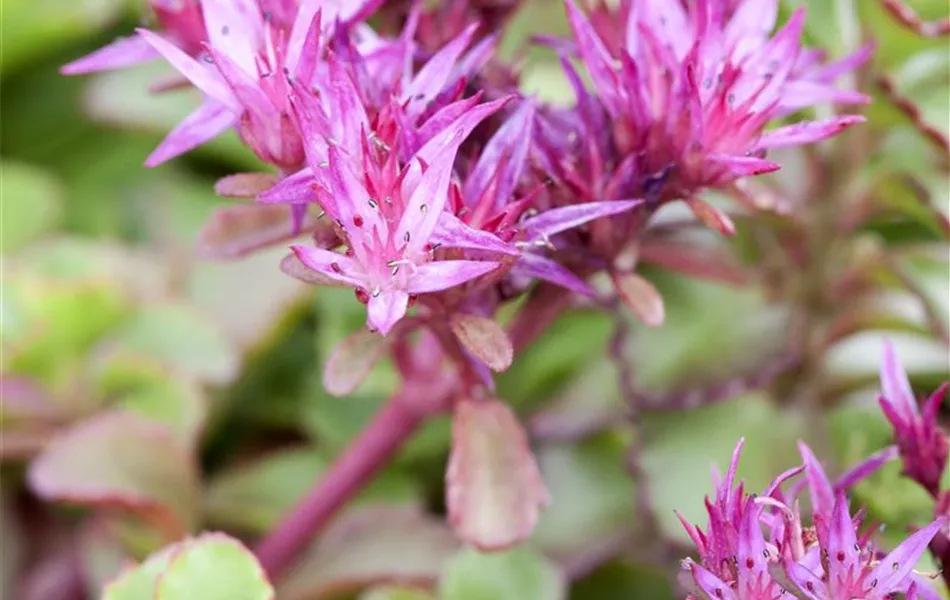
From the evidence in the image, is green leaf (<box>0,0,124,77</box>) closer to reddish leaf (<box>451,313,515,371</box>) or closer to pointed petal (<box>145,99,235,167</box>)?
pointed petal (<box>145,99,235,167</box>)

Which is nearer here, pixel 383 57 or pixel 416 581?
pixel 383 57

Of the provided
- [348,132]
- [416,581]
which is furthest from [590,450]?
[348,132]

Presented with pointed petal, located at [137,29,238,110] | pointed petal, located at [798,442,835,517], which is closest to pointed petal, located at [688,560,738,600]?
pointed petal, located at [798,442,835,517]

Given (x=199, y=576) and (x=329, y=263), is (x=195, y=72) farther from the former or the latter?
(x=199, y=576)

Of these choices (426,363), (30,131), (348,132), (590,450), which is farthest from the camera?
(30,131)

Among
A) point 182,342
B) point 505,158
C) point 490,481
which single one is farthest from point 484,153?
point 182,342

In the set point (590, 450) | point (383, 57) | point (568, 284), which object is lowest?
point (590, 450)

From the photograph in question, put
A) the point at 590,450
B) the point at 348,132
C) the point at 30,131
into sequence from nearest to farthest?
the point at 348,132, the point at 590,450, the point at 30,131

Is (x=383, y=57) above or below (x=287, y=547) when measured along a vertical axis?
above

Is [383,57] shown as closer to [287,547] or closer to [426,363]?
[426,363]
